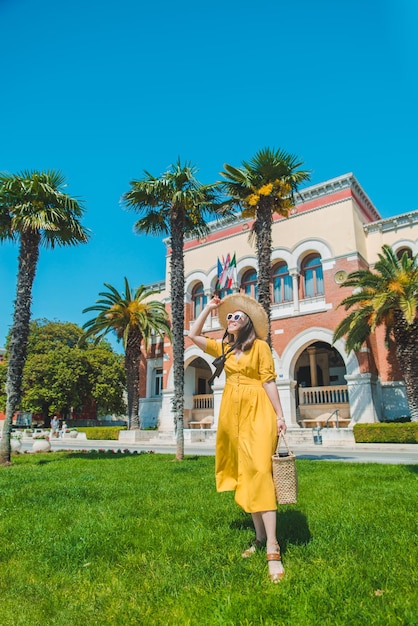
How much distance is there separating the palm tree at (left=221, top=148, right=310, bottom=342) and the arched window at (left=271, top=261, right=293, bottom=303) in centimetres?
1131

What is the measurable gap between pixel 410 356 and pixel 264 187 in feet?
32.4

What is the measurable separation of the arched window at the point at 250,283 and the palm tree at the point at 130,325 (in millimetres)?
5375

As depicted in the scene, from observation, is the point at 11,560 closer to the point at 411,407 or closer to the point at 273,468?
the point at 273,468

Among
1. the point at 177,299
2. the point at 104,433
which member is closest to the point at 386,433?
the point at 177,299

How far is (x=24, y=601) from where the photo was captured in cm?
272

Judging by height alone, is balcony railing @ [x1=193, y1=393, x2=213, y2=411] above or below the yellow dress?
above

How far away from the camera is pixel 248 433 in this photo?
11.5 feet

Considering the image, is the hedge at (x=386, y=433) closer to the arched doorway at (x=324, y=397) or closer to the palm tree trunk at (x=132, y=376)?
the arched doorway at (x=324, y=397)

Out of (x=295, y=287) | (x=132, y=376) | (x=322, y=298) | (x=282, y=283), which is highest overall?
(x=282, y=283)

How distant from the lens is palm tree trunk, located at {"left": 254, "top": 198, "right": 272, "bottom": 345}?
12055 millimetres

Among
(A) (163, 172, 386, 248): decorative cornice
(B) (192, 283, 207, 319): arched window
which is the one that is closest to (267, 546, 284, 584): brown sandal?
(A) (163, 172, 386, 248): decorative cornice

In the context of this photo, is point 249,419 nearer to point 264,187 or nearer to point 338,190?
point 264,187

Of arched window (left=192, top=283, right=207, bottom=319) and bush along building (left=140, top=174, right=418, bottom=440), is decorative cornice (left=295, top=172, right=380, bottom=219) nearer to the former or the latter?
bush along building (left=140, top=174, right=418, bottom=440)

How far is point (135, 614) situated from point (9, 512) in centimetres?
318
